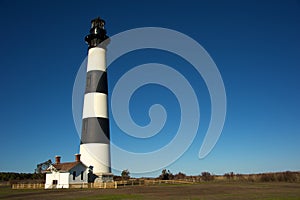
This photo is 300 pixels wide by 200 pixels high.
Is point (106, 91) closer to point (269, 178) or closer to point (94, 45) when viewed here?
point (94, 45)

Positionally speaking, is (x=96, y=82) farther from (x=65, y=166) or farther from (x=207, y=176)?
(x=207, y=176)

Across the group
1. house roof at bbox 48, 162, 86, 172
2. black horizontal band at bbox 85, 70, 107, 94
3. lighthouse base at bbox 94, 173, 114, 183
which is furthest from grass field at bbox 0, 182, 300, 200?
black horizontal band at bbox 85, 70, 107, 94

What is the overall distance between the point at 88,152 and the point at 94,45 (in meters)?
13.9

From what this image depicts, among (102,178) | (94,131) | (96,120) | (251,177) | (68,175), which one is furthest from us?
(251,177)

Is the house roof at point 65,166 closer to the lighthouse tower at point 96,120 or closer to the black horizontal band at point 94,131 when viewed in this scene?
the lighthouse tower at point 96,120

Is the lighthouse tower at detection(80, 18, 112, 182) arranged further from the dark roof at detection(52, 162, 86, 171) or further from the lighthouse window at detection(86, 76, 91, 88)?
the dark roof at detection(52, 162, 86, 171)

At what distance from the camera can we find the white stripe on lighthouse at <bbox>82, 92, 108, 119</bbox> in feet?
112

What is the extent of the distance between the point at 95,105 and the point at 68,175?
28.3 feet

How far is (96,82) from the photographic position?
35.0 metres

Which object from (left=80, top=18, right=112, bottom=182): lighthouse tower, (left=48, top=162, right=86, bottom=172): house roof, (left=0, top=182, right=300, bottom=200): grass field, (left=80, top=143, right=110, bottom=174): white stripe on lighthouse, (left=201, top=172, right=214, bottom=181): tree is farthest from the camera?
(left=201, top=172, right=214, bottom=181): tree

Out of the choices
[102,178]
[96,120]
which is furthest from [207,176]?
[96,120]

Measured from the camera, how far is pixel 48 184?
110ft

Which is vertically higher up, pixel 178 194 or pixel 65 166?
pixel 65 166

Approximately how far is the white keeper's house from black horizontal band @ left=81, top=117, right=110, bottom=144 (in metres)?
2.57
